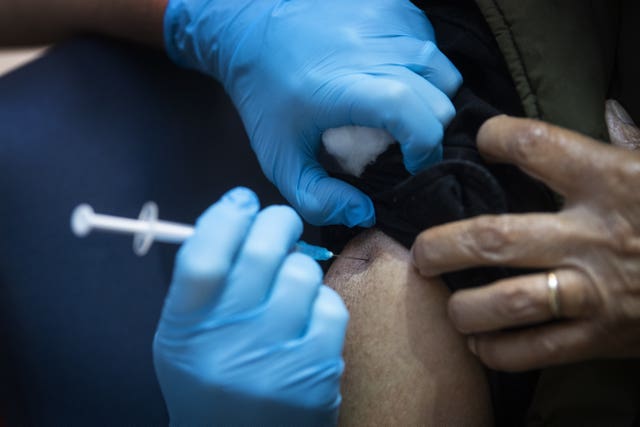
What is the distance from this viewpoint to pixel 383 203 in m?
0.85

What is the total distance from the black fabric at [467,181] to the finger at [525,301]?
0.20 ft

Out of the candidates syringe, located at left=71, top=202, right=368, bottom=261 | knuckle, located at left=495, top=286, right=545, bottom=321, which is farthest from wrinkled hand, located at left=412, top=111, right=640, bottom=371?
syringe, located at left=71, top=202, right=368, bottom=261

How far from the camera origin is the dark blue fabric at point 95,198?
1212mm

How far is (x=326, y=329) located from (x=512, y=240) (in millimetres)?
288

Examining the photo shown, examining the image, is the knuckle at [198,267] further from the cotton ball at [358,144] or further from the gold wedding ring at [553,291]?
the gold wedding ring at [553,291]

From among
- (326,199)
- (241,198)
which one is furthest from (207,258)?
(326,199)

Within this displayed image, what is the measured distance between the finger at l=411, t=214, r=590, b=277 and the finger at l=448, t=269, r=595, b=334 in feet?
0.09

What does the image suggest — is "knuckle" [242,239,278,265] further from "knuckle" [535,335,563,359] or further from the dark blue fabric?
the dark blue fabric

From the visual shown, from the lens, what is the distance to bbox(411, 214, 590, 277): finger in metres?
0.67

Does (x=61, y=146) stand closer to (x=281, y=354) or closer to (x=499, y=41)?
(x=281, y=354)

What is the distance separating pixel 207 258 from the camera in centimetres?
64

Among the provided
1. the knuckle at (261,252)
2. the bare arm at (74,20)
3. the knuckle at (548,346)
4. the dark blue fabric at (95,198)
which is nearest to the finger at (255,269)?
the knuckle at (261,252)

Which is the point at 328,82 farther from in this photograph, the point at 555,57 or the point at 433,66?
the point at 555,57

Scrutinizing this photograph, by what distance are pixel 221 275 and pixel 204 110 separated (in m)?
0.87
